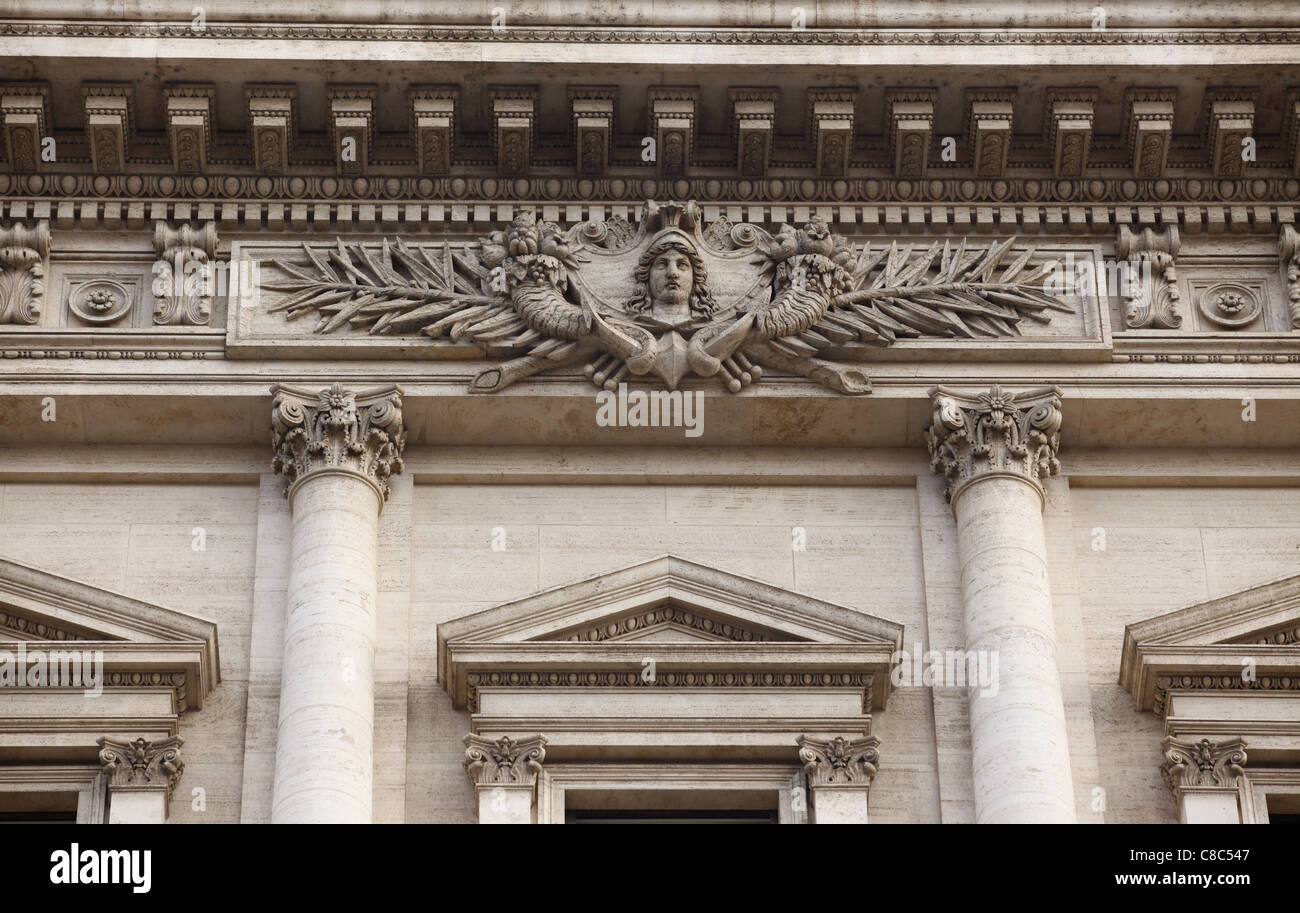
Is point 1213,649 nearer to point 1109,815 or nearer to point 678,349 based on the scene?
point 1109,815

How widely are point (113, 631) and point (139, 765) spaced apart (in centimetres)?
118

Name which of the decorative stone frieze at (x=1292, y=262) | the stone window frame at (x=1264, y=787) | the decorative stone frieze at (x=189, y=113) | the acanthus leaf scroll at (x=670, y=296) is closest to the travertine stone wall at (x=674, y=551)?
the stone window frame at (x=1264, y=787)

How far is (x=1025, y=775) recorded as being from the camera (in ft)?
70.7

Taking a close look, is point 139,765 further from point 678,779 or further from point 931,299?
point 931,299

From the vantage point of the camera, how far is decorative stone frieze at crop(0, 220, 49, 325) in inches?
957

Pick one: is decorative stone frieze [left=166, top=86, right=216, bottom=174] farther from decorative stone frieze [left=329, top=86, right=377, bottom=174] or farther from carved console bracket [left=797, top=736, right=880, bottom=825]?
carved console bracket [left=797, top=736, right=880, bottom=825]

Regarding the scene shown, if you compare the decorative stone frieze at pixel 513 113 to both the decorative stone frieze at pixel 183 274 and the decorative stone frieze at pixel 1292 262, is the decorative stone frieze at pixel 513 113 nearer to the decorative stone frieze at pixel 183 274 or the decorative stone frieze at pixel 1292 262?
the decorative stone frieze at pixel 183 274

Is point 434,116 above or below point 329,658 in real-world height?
above

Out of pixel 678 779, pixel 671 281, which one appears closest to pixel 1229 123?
pixel 671 281

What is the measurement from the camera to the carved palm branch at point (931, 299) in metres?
24.1

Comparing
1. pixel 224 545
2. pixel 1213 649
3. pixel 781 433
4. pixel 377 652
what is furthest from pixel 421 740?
pixel 1213 649

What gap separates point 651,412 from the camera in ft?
78.5

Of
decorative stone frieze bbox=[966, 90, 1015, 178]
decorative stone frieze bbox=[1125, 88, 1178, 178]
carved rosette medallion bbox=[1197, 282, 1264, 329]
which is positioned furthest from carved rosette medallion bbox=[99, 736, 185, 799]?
decorative stone frieze bbox=[1125, 88, 1178, 178]

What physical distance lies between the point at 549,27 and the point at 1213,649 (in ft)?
24.4
